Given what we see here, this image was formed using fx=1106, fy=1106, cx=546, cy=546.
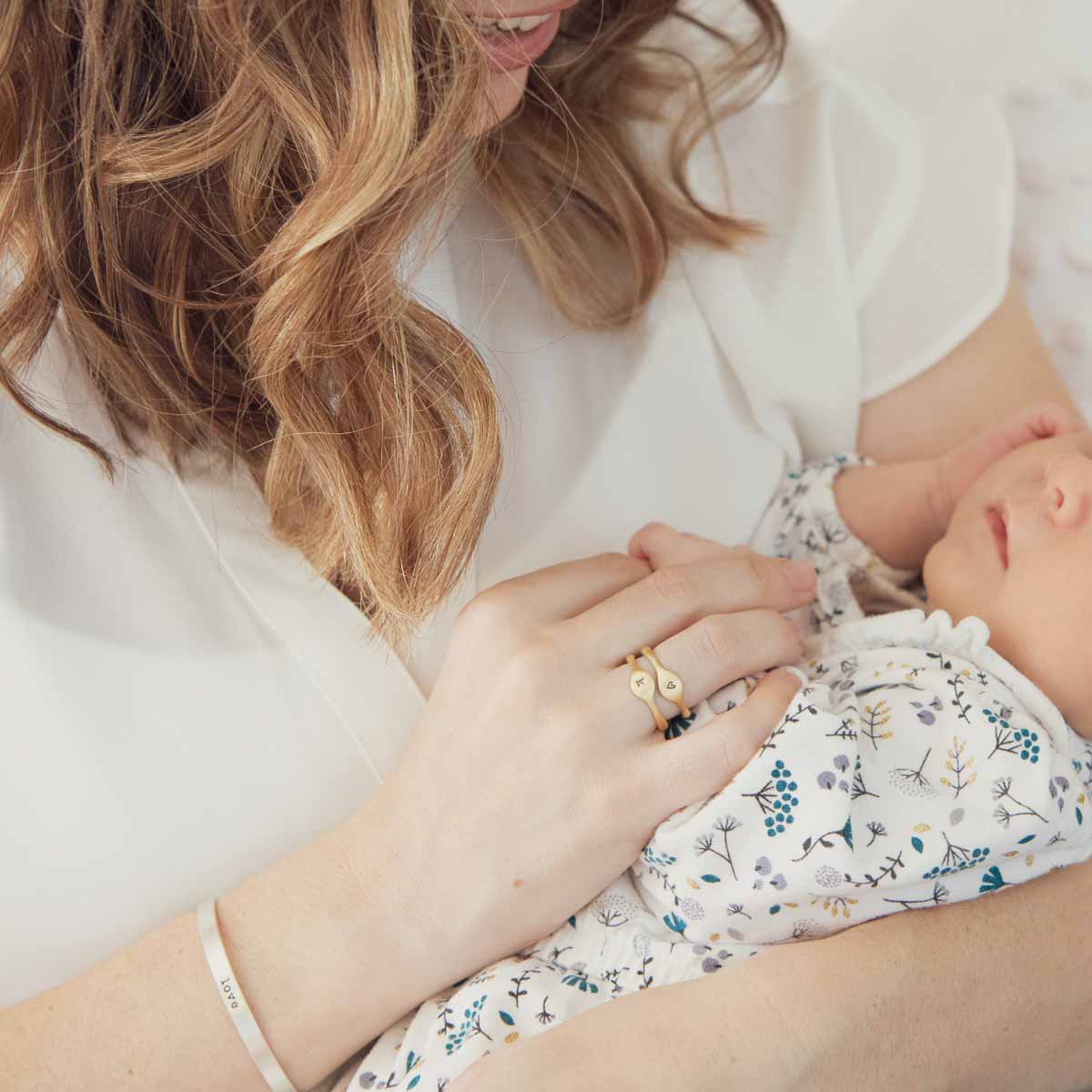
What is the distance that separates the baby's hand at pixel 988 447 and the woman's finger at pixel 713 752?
1.33 ft

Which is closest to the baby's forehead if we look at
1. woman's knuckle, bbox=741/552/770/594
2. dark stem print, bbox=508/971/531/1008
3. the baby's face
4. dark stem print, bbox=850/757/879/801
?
the baby's face

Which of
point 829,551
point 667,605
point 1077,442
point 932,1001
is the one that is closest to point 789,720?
point 667,605

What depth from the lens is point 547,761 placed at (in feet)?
3.08

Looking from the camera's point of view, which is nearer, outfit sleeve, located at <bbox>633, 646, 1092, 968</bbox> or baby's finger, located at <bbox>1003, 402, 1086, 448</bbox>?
outfit sleeve, located at <bbox>633, 646, 1092, 968</bbox>

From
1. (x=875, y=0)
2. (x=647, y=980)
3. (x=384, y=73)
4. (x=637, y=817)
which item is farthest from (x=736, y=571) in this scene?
(x=875, y=0)

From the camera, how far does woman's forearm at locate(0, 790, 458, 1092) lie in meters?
0.91

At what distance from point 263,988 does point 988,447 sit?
895mm

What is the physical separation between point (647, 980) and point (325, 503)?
1.67 feet

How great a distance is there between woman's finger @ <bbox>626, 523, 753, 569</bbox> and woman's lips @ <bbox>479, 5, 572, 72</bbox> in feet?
1.44

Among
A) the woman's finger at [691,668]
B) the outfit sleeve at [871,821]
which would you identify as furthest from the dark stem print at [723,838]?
the woman's finger at [691,668]

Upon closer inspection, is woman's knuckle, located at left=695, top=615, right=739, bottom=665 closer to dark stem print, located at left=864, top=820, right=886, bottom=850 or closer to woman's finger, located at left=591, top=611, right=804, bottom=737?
woman's finger, located at left=591, top=611, right=804, bottom=737

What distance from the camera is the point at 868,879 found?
873mm

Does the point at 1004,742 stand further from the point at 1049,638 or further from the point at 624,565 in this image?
the point at 624,565

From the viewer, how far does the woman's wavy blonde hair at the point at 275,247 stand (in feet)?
2.63
